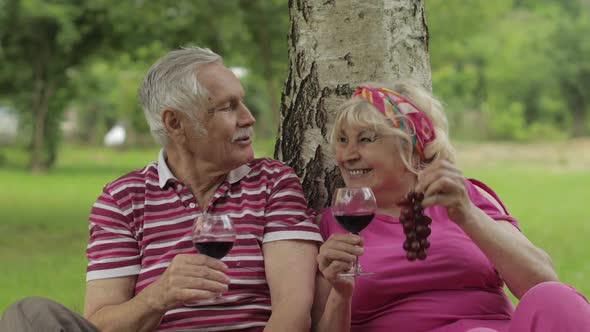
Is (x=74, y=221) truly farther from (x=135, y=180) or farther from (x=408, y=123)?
(x=408, y=123)

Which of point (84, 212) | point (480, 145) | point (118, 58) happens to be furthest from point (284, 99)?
point (480, 145)

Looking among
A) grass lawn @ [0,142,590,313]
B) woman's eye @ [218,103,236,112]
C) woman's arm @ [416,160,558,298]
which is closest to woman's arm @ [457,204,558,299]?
woman's arm @ [416,160,558,298]

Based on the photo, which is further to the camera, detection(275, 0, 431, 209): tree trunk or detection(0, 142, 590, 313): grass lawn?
detection(0, 142, 590, 313): grass lawn

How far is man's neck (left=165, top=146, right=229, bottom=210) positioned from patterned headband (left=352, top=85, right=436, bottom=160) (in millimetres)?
737

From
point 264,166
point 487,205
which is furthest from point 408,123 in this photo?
point 264,166

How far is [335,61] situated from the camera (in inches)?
192

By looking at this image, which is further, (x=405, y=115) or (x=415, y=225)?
(x=405, y=115)

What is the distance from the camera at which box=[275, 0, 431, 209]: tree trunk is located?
484 cm

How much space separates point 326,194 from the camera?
4832mm

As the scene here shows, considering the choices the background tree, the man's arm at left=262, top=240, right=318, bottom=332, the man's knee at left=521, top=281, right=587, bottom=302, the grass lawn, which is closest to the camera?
the man's knee at left=521, top=281, right=587, bottom=302

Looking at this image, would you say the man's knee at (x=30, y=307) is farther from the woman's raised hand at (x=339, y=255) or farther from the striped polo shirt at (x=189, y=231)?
the woman's raised hand at (x=339, y=255)

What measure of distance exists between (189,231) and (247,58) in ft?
78.0

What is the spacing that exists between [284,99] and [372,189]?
50.4 inches

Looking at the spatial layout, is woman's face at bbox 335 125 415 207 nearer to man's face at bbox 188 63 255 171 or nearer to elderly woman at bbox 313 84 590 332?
elderly woman at bbox 313 84 590 332
